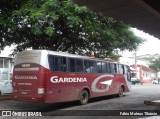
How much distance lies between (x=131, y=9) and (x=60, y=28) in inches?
361

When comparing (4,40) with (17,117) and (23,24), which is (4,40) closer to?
(23,24)

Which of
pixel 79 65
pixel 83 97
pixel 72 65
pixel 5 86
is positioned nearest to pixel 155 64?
pixel 5 86

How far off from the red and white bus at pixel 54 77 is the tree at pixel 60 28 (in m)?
2.04

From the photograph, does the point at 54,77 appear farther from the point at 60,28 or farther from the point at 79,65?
the point at 60,28

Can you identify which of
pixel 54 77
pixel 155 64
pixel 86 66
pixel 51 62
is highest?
pixel 155 64

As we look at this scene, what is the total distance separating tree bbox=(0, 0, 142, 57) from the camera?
51.1 ft

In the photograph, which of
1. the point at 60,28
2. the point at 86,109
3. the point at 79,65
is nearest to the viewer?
the point at 86,109

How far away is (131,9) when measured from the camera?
8.87 metres

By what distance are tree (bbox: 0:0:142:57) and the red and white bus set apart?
2.04 m

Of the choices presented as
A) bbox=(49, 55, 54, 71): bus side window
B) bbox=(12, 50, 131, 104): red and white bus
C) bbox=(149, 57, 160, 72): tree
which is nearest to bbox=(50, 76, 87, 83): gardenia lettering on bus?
bbox=(12, 50, 131, 104): red and white bus

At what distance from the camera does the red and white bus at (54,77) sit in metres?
13.0

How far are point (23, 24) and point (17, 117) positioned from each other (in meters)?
7.10

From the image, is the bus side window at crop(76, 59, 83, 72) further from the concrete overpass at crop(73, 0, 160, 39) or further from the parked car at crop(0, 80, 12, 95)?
the parked car at crop(0, 80, 12, 95)

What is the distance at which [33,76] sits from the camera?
13.0 metres
